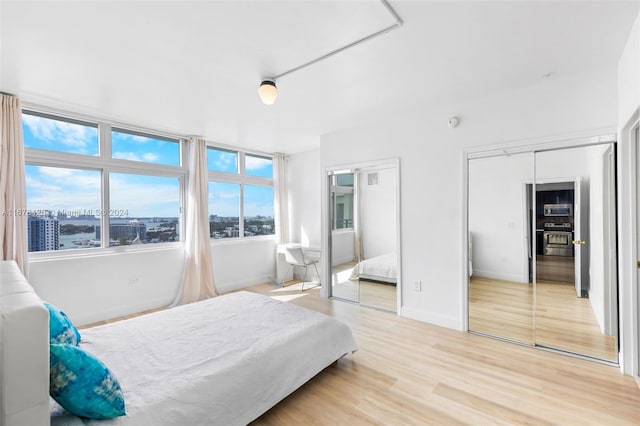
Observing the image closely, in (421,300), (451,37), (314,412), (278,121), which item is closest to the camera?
(314,412)

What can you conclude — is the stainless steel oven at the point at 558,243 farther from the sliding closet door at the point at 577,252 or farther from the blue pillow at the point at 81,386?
the blue pillow at the point at 81,386

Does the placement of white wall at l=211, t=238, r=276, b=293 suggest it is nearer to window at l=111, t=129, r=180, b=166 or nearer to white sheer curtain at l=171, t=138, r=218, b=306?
white sheer curtain at l=171, t=138, r=218, b=306

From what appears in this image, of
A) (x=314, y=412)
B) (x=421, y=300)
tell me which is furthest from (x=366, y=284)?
(x=314, y=412)

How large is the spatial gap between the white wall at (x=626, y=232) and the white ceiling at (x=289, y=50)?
1.24 ft

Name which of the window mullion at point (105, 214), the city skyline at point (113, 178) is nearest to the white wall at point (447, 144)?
the city skyline at point (113, 178)

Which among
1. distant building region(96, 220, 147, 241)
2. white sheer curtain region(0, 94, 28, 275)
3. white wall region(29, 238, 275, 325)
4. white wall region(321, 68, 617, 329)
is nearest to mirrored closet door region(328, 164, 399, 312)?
white wall region(321, 68, 617, 329)

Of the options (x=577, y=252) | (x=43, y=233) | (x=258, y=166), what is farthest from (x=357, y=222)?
(x=43, y=233)

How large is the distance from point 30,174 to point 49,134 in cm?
54

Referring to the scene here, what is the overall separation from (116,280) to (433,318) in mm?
4225

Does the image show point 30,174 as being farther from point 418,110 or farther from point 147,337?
point 418,110

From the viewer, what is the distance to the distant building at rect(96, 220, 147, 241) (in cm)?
403

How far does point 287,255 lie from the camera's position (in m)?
5.29

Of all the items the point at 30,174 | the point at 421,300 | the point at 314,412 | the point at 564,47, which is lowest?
the point at 314,412

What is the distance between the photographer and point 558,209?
296 centimetres
